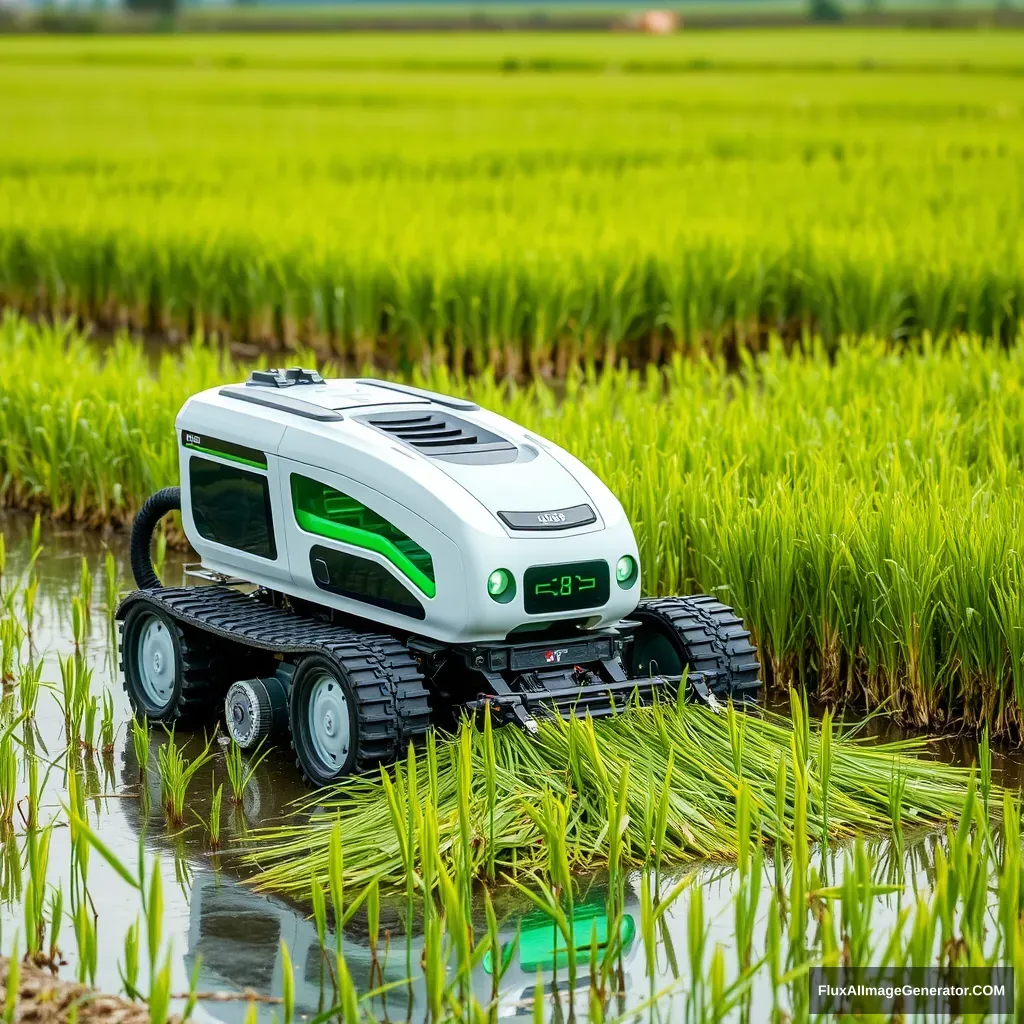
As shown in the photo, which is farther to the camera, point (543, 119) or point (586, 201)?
point (543, 119)

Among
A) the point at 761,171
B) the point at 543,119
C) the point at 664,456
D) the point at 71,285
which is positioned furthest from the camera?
the point at 543,119

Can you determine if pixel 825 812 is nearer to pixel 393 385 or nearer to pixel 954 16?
pixel 393 385

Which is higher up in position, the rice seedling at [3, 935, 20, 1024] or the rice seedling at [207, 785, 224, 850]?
the rice seedling at [3, 935, 20, 1024]

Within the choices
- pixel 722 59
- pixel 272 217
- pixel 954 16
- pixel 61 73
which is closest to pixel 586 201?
pixel 272 217

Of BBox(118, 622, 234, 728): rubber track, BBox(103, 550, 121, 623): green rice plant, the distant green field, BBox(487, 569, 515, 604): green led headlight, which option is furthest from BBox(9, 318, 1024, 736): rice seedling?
the distant green field

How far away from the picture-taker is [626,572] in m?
4.36

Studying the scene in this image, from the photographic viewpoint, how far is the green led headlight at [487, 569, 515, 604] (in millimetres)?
4105

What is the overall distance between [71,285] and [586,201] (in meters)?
4.59

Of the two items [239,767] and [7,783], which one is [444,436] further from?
[7,783]

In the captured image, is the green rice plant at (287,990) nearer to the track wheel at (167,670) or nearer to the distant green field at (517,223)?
the track wheel at (167,670)

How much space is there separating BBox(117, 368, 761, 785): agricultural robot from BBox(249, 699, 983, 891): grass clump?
12 centimetres

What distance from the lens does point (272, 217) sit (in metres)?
13.8

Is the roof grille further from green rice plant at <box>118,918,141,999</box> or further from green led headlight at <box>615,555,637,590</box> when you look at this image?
green rice plant at <box>118,918,141,999</box>

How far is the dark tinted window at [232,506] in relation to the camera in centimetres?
470
